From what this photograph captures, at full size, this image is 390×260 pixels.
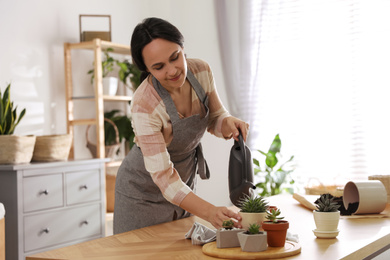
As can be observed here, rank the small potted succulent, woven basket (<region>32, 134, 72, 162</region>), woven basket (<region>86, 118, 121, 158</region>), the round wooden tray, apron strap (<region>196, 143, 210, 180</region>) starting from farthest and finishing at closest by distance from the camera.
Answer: woven basket (<region>86, 118, 121, 158</region>) → woven basket (<region>32, 134, 72, 162</region>) → apron strap (<region>196, 143, 210, 180</region>) → the small potted succulent → the round wooden tray

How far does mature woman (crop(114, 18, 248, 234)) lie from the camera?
72.8 inches

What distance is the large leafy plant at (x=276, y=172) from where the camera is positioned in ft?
16.1

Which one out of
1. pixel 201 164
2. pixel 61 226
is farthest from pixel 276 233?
pixel 61 226

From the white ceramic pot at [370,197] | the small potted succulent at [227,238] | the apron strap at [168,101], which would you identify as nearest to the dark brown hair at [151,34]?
the apron strap at [168,101]

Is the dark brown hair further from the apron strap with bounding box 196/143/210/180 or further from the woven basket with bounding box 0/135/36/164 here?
the woven basket with bounding box 0/135/36/164

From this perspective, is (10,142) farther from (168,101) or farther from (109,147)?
(168,101)

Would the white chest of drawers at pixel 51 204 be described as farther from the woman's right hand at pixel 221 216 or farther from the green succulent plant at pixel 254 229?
the green succulent plant at pixel 254 229

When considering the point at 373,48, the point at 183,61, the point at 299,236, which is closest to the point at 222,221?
the point at 299,236

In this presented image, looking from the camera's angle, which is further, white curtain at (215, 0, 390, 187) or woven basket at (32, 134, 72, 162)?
white curtain at (215, 0, 390, 187)

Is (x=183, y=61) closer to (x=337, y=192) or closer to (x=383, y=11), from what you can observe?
(x=337, y=192)

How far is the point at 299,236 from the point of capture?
165 cm

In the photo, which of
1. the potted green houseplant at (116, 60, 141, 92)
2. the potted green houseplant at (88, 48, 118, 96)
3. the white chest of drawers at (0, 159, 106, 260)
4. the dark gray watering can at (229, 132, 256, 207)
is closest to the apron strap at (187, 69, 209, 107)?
the dark gray watering can at (229, 132, 256, 207)

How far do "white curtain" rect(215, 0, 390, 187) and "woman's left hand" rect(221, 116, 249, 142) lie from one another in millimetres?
2595

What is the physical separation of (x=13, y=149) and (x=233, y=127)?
1.98 metres
